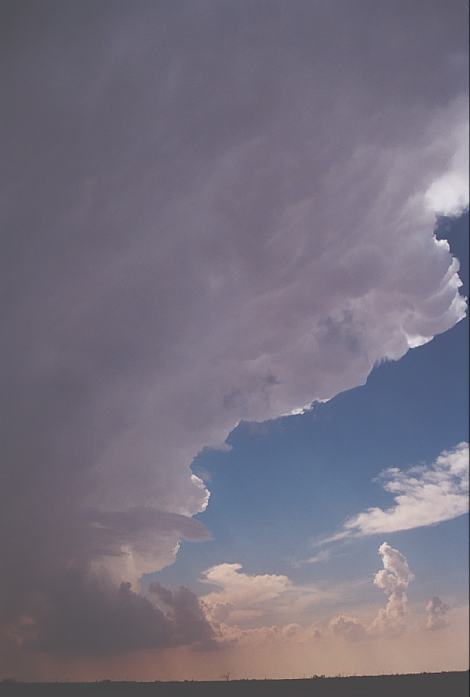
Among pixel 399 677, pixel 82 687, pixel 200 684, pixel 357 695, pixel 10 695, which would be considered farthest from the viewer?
pixel 399 677

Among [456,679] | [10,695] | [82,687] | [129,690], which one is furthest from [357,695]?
[10,695]

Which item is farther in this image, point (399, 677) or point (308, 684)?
point (399, 677)

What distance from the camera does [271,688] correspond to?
30219 mm

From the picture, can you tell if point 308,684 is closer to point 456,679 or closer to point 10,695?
point 456,679

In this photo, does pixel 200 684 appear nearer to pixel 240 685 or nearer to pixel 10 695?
pixel 240 685

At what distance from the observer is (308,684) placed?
104ft

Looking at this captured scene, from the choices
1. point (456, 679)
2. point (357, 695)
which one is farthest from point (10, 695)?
point (456, 679)

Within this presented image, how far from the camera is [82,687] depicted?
29.2 metres

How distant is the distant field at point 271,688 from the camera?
26.9 meters

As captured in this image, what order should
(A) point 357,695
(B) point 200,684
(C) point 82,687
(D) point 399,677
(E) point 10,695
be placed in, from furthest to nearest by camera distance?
(D) point 399,677
(B) point 200,684
(C) point 82,687
(A) point 357,695
(E) point 10,695

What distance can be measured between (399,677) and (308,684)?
6726 millimetres

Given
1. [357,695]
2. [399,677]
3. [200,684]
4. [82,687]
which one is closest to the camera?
[357,695]

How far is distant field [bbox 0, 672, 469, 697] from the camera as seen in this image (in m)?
26.9

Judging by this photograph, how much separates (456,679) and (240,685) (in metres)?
13.4
